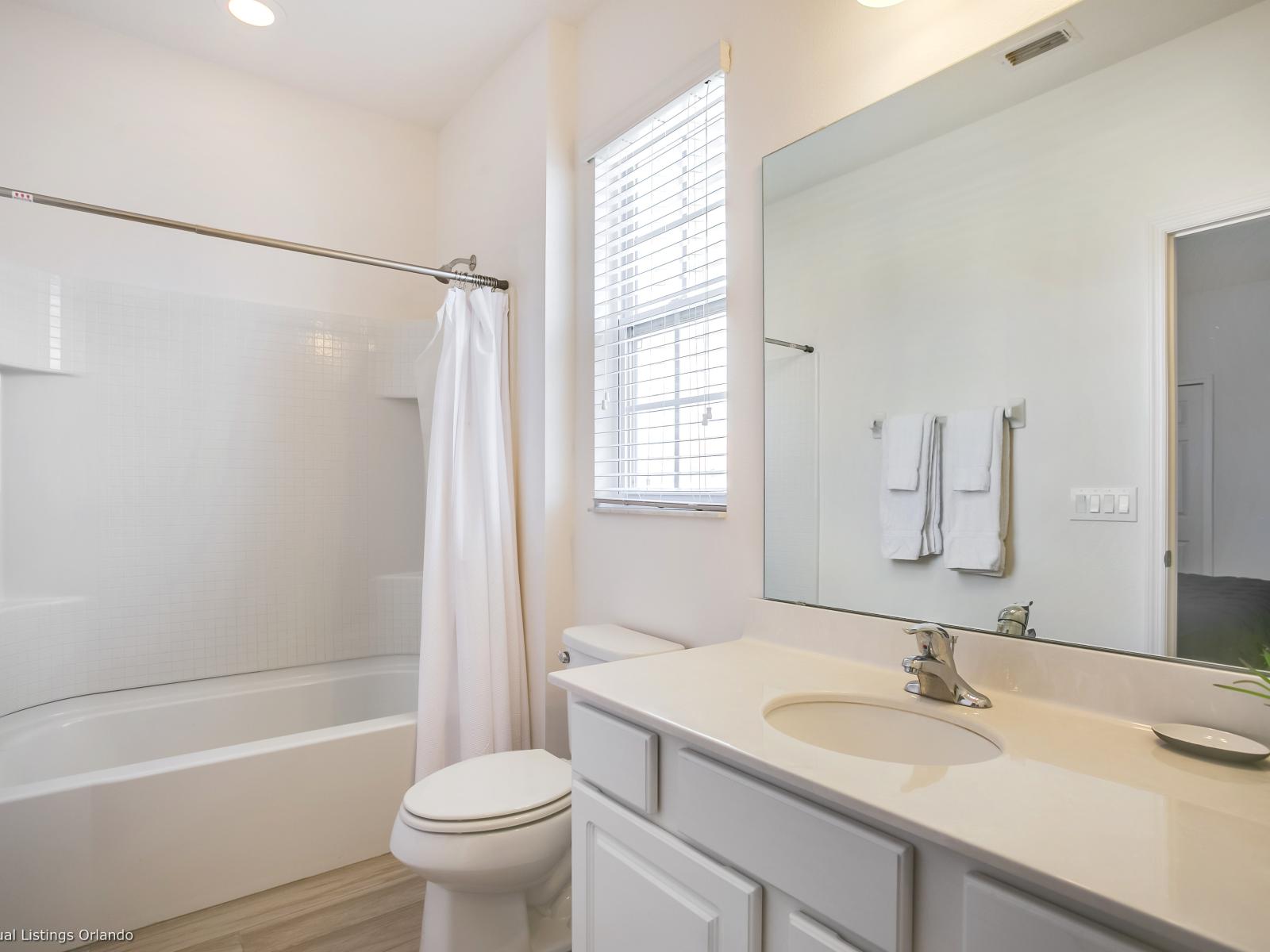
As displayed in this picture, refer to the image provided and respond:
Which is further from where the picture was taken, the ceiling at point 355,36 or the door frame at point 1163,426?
the ceiling at point 355,36

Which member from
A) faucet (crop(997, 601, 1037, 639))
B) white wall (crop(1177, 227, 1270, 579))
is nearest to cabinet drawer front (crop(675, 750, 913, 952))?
faucet (crop(997, 601, 1037, 639))

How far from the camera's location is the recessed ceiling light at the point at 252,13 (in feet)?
7.15

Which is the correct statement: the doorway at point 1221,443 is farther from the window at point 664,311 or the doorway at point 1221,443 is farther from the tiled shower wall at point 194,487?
the tiled shower wall at point 194,487

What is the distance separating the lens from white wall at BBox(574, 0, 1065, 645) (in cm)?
131

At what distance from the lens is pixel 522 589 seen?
234 cm

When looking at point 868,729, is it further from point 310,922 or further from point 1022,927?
point 310,922

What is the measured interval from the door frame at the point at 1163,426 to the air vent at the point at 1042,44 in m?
0.34

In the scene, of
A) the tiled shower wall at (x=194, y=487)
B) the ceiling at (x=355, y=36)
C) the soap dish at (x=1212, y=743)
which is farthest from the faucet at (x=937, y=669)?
the tiled shower wall at (x=194, y=487)

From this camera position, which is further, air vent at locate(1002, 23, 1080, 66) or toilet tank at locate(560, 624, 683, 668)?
toilet tank at locate(560, 624, 683, 668)

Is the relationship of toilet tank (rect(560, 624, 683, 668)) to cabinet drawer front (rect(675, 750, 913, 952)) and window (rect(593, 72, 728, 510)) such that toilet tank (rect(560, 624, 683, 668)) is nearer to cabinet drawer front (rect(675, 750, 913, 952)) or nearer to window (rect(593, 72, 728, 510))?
window (rect(593, 72, 728, 510))

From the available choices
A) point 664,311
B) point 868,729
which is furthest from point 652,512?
point 868,729

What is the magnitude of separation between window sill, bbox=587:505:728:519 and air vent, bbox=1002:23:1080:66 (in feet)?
3.42

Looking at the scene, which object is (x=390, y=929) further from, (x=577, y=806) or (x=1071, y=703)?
(x=1071, y=703)

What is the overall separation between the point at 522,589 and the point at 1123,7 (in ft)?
6.75
